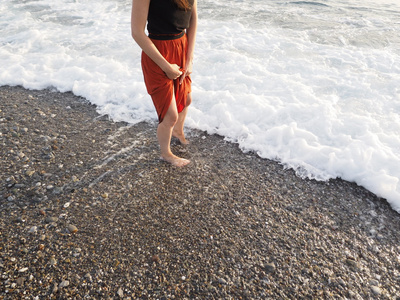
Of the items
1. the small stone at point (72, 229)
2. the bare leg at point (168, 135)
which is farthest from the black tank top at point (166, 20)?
the small stone at point (72, 229)

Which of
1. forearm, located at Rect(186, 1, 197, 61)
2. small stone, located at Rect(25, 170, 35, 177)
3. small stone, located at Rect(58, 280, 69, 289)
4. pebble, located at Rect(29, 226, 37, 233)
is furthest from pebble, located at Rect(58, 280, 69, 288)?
forearm, located at Rect(186, 1, 197, 61)

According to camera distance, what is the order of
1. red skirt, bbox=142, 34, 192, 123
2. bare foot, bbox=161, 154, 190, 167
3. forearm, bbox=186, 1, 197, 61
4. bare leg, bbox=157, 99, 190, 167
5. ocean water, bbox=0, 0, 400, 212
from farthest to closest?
1. ocean water, bbox=0, 0, 400, 212
2. bare foot, bbox=161, 154, 190, 167
3. bare leg, bbox=157, 99, 190, 167
4. forearm, bbox=186, 1, 197, 61
5. red skirt, bbox=142, 34, 192, 123

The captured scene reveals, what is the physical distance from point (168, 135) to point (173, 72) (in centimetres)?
76

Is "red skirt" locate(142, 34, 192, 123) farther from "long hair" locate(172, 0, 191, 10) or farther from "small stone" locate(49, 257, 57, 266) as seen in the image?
"small stone" locate(49, 257, 57, 266)

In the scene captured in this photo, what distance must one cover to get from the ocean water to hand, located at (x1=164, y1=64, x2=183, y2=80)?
143cm

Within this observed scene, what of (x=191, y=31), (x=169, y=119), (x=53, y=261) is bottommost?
(x=53, y=261)

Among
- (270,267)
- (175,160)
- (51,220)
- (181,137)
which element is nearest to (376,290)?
(270,267)

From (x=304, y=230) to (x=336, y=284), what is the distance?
522 mm

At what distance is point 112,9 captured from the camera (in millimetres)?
9719

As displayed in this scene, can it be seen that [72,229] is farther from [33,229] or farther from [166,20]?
[166,20]

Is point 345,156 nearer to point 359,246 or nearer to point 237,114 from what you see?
point 359,246

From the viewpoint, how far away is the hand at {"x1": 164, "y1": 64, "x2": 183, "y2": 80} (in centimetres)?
259

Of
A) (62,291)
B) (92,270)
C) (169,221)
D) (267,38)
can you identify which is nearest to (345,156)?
(169,221)

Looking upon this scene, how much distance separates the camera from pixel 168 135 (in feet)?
10.3
